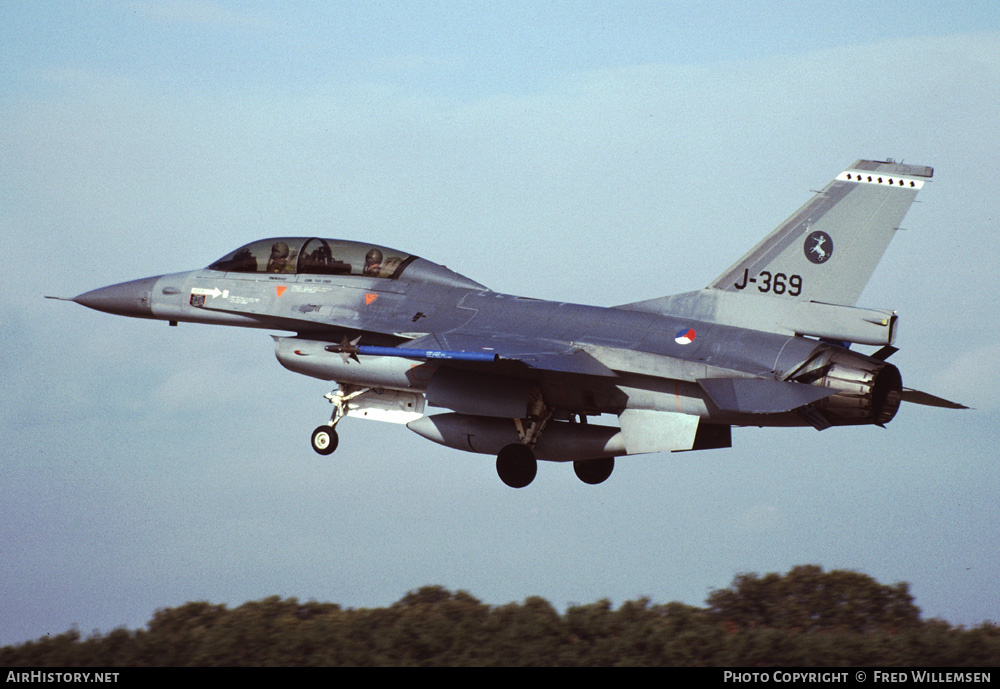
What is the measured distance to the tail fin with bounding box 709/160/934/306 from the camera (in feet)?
45.6

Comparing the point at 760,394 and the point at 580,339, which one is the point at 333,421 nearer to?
the point at 580,339

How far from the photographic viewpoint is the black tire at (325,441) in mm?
16422

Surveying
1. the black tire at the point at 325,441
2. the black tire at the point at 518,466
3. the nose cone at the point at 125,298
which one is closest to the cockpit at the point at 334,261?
the nose cone at the point at 125,298

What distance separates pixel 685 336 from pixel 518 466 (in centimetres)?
277

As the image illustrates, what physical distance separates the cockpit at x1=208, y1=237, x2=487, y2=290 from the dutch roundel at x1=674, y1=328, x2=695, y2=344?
10.3ft

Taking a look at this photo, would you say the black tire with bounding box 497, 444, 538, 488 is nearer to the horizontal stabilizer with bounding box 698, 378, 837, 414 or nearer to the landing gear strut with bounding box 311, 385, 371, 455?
the landing gear strut with bounding box 311, 385, 371, 455

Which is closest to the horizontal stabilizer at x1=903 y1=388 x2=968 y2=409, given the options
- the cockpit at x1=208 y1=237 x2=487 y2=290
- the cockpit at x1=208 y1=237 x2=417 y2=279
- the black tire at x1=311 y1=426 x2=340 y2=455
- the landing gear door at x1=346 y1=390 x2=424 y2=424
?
the cockpit at x1=208 y1=237 x2=487 y2=290

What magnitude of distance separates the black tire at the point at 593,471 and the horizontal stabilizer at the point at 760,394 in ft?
11.3

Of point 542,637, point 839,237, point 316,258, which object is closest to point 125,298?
point 316,258

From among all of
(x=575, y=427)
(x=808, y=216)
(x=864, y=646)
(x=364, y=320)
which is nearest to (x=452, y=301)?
(x=364, y=320)

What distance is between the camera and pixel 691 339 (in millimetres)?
14227

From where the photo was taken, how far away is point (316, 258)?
16.9 m

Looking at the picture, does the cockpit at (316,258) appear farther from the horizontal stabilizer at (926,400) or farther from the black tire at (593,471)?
the horizontal stabilizer at (926,400)

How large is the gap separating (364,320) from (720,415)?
16.0 ft
